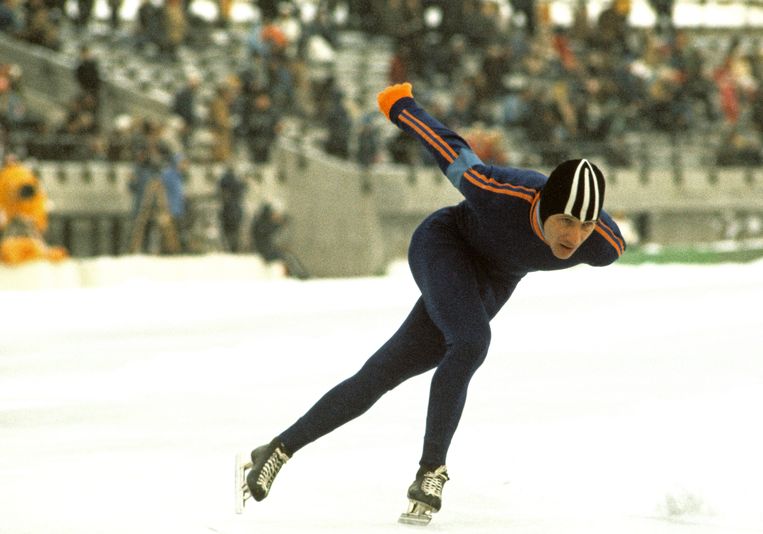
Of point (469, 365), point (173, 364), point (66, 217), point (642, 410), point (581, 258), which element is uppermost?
→ point (581, 258)

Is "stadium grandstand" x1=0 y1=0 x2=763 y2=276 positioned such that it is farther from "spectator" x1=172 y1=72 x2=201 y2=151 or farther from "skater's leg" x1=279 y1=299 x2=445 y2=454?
"skater's leg" x1=279 y1=299 x2=445 y2=454

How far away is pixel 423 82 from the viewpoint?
17.4 meters

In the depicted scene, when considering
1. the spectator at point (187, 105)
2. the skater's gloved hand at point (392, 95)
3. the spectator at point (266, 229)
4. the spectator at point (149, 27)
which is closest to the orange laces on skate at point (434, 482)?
the skater's gloved hand at point (392, 95)

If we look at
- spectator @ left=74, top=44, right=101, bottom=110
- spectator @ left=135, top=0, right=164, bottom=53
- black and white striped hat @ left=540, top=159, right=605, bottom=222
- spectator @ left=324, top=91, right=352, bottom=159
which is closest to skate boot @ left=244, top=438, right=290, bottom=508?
black and white striped hat @ left=540, top=159, right=605, bottom=222

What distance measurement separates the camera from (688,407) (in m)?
5.66

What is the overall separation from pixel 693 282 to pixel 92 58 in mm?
7912

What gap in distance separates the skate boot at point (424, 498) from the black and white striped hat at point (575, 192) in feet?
2.75

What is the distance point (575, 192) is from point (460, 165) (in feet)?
1.63

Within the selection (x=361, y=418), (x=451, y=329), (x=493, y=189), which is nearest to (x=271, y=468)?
(x=451, y=329)

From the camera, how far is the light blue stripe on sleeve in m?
3.79

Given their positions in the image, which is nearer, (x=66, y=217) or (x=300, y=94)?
(x=66, y=217)

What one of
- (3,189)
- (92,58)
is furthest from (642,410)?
(92,58)

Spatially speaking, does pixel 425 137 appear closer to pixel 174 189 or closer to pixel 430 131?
pixel 430 131

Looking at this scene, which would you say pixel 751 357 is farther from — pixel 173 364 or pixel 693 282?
pixel 693 282
